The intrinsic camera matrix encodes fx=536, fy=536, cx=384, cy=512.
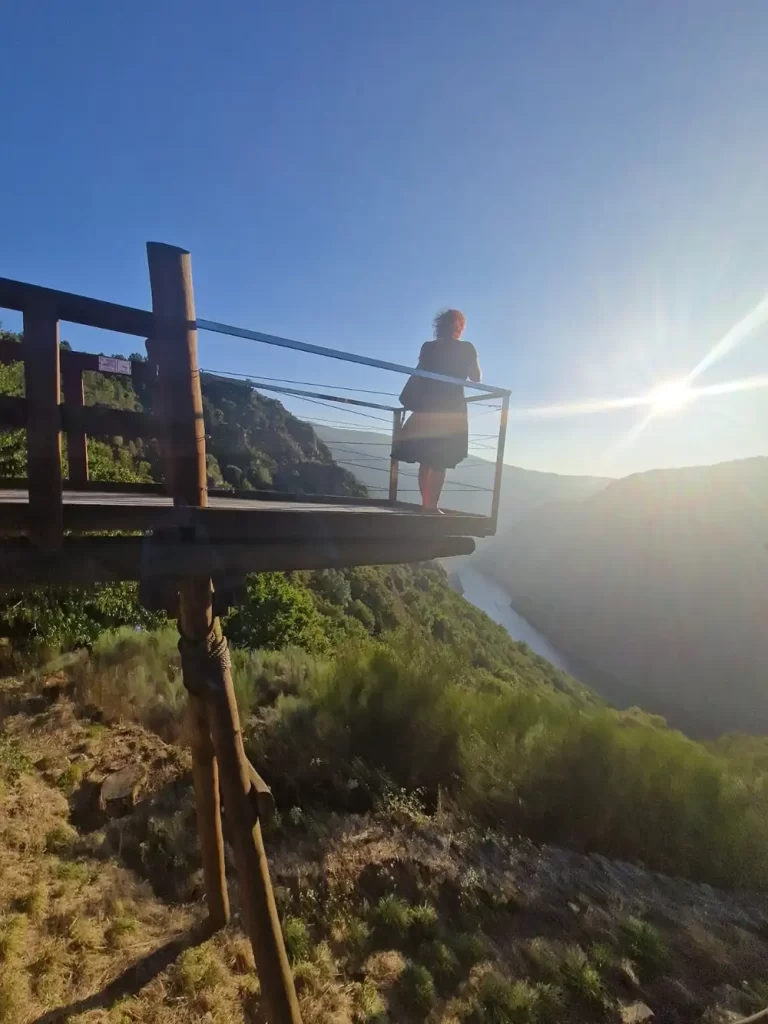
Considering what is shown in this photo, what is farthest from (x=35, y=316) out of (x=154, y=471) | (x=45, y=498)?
(x=154, y=471)

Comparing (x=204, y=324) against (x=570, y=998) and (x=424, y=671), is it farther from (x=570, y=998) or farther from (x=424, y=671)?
(x=424, y=671)

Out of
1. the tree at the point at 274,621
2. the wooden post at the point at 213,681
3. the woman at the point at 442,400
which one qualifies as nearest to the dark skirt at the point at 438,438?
the woman at the point at 442,400

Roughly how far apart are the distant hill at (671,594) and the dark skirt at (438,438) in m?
39.5

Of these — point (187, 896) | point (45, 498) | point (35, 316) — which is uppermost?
point (35, 316)

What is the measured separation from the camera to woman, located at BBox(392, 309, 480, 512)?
4379 millimetres

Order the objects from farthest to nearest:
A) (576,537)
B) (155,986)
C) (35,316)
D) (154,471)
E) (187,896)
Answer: (576,537) → (154,471) → (187,896) → (155,986) → (35,316)

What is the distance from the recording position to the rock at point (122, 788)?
195 inches

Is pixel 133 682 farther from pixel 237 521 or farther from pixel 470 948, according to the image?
pixel 237 521

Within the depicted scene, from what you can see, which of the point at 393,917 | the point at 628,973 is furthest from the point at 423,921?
the point at 628,973

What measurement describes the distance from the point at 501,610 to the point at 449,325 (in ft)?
223

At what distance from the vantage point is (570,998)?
134 inches

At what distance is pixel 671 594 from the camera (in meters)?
52.0

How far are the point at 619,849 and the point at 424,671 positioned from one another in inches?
99.2

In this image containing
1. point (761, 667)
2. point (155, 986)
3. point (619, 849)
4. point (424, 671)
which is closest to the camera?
point (155, 986)
